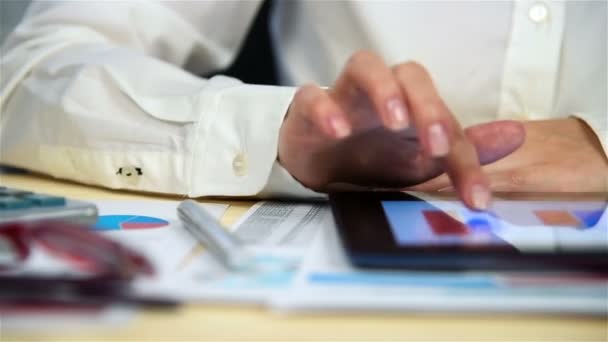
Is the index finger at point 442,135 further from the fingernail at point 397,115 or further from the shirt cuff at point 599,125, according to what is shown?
the shirt cuff at point 599,125

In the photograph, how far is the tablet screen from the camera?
236 mm

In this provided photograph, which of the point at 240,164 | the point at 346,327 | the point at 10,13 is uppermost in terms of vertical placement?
the point at 10,13

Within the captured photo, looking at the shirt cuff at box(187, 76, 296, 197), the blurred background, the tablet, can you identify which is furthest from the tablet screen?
the blurred background

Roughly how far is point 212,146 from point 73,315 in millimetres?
234

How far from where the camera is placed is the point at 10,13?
2.05 ft

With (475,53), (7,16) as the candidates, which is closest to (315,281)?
(475,53)

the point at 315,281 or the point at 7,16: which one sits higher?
the point at 7,16

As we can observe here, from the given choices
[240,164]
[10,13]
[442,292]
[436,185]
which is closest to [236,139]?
[240,164]

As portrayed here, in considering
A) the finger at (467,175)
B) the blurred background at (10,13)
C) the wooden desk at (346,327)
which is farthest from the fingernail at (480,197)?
the blurred background at (10,13)

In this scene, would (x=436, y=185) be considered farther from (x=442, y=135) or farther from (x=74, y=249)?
(x=74, y=249)

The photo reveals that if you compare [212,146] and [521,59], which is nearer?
[212,146]

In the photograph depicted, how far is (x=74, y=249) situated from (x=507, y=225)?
166 millimetres

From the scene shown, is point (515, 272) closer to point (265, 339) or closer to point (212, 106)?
point (265, 339)

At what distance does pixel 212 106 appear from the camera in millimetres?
422
